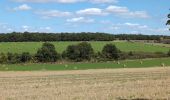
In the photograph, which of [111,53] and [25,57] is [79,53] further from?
[25,57]

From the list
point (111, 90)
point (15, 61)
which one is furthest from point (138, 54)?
point (111, 90)

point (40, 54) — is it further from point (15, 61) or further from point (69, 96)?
point (69, 96)

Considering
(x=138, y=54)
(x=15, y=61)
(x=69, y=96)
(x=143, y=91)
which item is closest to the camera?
(x=69, y=96)

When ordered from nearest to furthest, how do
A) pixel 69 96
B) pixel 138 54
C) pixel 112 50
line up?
pixel 69 96, pixel 112 50, pixel 138 54

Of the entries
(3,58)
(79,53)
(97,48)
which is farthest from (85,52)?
(97,48)

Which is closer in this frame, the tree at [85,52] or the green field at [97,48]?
the tree at [85,52]

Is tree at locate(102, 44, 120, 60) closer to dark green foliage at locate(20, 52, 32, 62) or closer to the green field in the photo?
the green field

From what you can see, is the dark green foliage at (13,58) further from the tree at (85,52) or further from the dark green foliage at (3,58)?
the tree at (85,52)

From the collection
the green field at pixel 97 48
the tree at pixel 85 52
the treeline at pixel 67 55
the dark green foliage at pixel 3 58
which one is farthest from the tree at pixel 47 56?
the green field at pixel 97 48

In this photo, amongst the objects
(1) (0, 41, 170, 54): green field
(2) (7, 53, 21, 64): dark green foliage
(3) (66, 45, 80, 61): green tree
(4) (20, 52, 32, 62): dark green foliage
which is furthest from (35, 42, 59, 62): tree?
(1) (0, 41, 170, 54): green field

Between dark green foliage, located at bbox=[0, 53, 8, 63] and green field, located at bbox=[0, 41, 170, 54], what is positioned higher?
green field, located at bbox=[0, 41, 170, 54]

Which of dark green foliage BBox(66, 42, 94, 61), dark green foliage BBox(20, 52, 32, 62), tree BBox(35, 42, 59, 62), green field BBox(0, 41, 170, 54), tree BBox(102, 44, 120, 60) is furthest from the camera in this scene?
green field BBox(0, 41, 170, 54)

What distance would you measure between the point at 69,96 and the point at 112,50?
81.5 meters

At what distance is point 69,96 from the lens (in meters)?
23.6
